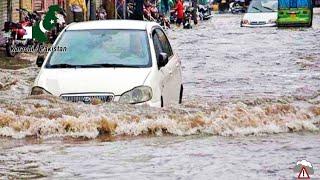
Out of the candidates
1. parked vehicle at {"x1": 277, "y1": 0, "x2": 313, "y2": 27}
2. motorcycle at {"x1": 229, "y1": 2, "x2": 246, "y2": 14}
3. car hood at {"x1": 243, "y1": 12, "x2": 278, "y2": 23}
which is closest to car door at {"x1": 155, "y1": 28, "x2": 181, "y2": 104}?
parked vehicle at {"x1": 277, "y1": 0, "x2": 313, "y2": 27}

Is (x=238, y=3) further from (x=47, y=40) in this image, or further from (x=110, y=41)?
(x=110, y=41)

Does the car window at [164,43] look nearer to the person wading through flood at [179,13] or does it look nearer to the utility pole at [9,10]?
the utility pole at [9,10]

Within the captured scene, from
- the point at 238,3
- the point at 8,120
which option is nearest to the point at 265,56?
the point at 8,120

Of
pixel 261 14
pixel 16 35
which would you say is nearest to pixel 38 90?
pixel 16 35

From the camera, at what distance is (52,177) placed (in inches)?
300

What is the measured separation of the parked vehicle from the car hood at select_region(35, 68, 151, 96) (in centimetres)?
2779

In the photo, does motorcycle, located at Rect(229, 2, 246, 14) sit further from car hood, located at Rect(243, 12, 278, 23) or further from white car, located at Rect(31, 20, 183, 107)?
white car, located at Rect(31, 20, 183, 107)

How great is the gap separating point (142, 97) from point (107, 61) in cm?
88

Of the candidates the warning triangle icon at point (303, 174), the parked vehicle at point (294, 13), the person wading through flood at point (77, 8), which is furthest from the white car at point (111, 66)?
the parked vehicle at point (294, 13)

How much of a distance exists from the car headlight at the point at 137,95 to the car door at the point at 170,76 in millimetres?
741

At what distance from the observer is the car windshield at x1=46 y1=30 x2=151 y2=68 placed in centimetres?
1115

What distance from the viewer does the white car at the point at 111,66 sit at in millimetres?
10484

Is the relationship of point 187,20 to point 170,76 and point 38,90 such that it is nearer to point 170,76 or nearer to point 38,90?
point 170,76

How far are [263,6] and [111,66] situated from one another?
96.6ft
